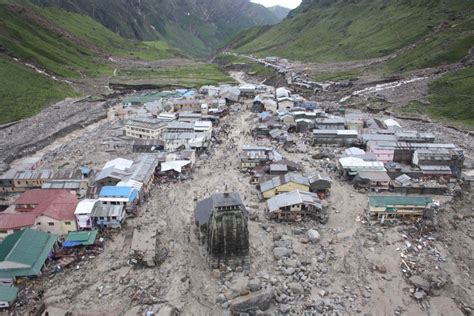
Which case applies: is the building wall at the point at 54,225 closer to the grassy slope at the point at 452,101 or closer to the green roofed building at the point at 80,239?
the green roofed building at the point at 80,239

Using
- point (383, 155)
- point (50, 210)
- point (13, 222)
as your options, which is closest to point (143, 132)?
point (50, 210)

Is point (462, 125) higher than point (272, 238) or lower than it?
higher

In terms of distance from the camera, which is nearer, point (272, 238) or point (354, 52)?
point (272, 238)

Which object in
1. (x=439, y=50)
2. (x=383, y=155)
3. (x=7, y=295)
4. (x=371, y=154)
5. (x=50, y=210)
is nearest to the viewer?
(x=7, y=295)

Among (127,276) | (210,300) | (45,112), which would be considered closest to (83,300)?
(127,276)

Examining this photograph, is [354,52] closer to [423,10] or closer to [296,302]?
[423,10]

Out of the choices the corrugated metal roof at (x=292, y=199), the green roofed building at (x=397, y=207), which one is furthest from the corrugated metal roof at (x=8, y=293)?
the green roofed building at (x=397, y=207)

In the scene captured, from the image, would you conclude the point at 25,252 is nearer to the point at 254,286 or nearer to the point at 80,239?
the point at 80,239
